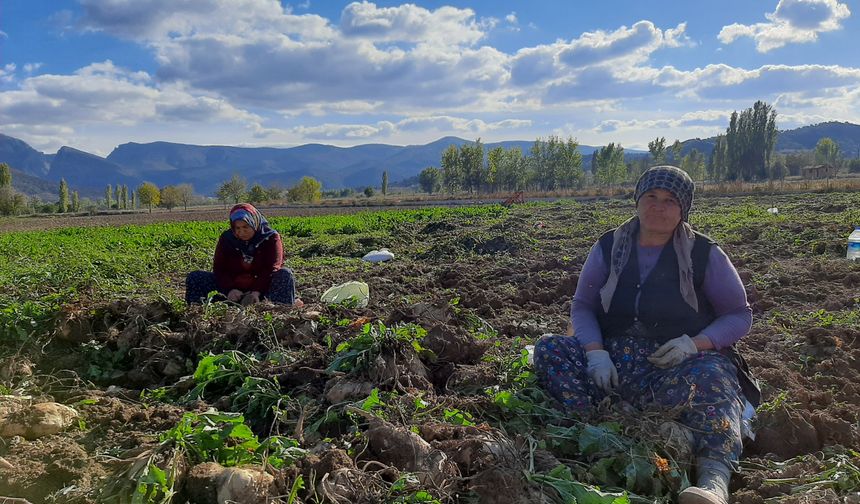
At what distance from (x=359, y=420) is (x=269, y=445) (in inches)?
20.4

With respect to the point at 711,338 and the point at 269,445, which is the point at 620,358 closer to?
the point at 711,338

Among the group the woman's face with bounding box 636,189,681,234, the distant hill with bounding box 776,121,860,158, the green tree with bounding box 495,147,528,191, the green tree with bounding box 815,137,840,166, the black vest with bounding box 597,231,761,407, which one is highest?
the distant hill with bounding box 776,121,860,158

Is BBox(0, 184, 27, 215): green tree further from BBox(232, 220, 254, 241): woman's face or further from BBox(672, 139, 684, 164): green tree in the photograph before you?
BBox(672, 139, 684, 164): green tree

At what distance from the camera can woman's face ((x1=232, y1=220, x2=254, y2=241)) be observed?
5.01 meters

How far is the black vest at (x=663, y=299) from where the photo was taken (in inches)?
112

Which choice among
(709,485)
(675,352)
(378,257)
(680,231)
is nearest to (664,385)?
(675,352)

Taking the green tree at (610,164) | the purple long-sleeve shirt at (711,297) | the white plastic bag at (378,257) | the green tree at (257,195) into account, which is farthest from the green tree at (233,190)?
the purple long-sleeve shirt at (711,297)

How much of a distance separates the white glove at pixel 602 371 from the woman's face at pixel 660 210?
742 millimetres

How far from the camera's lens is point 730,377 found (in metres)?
2.60

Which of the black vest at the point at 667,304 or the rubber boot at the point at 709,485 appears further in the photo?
the black vest at the point at 667,304

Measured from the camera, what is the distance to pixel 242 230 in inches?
199

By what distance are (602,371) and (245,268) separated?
3.76 meters

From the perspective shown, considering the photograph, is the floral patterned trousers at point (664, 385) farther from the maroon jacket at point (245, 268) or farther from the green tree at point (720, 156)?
the green tree at point (720, 156)

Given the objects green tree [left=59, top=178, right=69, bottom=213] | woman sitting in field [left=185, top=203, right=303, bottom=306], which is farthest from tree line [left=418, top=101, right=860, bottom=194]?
woman sitting in field [left=185, top=203, right=303, bottom=306]
